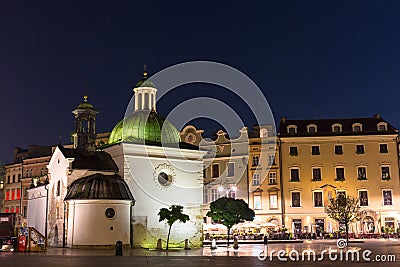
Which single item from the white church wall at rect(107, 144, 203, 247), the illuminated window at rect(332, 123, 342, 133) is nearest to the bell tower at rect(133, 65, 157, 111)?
the white church wall at rect(107, 144, 203, 247)

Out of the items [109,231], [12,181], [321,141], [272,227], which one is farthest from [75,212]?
[12,181]

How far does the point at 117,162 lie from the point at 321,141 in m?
29.5

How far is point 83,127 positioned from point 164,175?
12.6 metres

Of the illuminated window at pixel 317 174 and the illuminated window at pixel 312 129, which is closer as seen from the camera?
the illuminated window at pixel 317 174

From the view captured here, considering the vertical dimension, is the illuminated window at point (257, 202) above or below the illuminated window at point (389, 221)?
above

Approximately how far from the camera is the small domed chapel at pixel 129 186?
42.5 meters

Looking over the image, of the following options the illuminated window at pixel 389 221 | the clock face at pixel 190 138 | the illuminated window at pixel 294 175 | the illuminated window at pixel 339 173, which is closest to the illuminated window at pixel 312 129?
the illuminated window at pixel 294 175

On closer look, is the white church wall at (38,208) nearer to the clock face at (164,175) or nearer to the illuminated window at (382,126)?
the clock face at (164,175)

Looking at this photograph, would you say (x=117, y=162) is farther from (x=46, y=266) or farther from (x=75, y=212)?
(x=46, y=266)

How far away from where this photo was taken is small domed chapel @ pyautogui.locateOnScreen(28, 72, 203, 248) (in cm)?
4253

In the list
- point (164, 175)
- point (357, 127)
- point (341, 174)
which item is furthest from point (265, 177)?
point (164, 175)

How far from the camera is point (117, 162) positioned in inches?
1842

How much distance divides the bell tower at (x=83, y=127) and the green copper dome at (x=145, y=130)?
5.08 meters

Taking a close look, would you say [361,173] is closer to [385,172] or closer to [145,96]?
[385,172]
